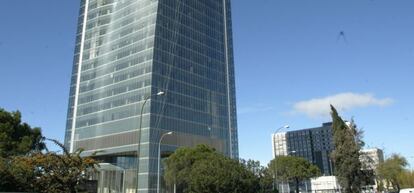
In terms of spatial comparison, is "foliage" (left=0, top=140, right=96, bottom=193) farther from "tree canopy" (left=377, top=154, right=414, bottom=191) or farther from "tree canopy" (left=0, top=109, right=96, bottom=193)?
"tree canopy" (left=377, top=154, right=414, bottom=191)

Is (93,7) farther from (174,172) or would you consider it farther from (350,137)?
(350,137)

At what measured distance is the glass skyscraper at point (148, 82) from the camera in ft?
346

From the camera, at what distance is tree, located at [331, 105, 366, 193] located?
59.4 m

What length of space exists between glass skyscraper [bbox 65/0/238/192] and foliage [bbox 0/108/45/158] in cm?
4203

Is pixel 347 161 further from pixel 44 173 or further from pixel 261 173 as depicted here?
pixel 44 173

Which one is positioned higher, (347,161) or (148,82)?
(148,82)

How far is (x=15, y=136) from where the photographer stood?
5753 cm

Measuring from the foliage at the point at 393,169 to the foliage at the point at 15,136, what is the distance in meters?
61.6

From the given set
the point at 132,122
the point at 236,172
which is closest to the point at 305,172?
the point at 132,122

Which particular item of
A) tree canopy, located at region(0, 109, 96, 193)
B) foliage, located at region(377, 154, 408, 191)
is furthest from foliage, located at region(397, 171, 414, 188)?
tree canopy, located at region(0, 109, 96, 193)

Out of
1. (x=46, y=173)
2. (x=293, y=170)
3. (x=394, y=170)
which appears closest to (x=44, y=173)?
(x=46, y=173)

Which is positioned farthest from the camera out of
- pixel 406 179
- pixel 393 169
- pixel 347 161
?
pixel 393 169

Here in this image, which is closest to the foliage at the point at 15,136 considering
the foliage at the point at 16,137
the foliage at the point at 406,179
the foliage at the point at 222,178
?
the foliage at the point at 16,137

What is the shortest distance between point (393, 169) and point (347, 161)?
2983 cm
